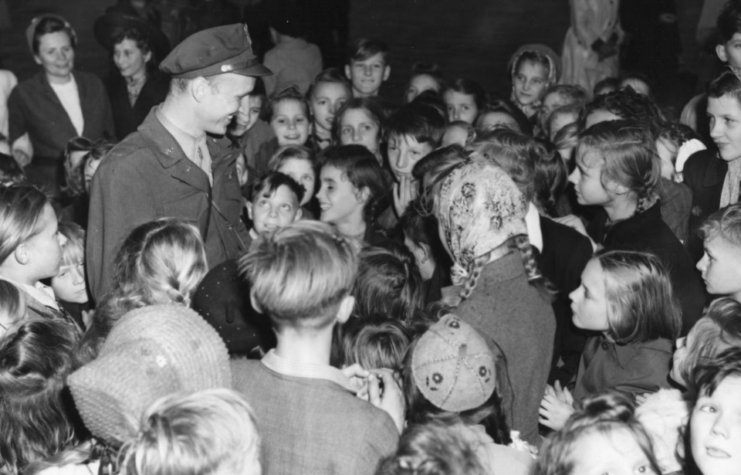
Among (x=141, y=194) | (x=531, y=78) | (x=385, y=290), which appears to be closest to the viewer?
(x=141, y=194)

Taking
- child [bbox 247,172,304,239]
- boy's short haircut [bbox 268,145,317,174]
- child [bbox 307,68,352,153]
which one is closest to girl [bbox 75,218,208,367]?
child [bbox 247,172,304,239]

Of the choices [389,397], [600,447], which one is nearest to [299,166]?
[389,397]

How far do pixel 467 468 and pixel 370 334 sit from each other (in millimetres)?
1037

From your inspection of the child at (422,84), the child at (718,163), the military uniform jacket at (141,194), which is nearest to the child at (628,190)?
the child at (718,163)

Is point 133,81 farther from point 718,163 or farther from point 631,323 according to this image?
point 631,323

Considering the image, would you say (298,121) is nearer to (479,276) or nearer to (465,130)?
(465,130)

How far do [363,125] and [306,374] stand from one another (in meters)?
3.45

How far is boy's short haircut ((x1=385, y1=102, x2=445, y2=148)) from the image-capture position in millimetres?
4871

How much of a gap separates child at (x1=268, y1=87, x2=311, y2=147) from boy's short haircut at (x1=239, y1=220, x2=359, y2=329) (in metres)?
3.61

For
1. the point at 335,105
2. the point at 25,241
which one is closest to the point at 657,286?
the point at 25,241

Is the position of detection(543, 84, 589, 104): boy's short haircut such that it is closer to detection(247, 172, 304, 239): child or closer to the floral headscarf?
detection(247, 172, 304, 239): child

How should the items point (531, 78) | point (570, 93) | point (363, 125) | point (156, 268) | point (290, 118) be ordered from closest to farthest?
point (156, 268), point (363, 125), point (290, 118), point (570, 93), point (531, 78)

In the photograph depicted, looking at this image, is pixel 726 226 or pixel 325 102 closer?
pixel 726 226

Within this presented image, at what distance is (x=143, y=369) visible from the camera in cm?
203
